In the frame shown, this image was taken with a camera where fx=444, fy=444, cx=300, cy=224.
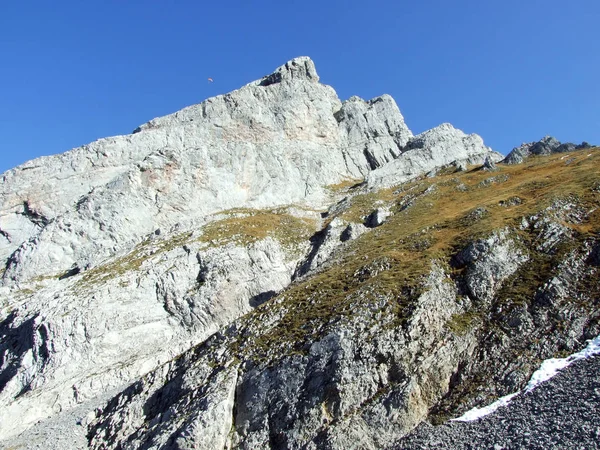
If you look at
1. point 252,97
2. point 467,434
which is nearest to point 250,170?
point 252,97

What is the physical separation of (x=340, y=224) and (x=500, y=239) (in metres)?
28.0

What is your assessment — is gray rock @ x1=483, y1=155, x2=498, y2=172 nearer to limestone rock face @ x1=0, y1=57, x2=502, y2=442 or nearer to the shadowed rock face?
the shadowed rock face

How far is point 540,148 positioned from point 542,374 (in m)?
76.5

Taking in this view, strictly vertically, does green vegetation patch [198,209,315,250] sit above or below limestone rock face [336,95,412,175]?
below

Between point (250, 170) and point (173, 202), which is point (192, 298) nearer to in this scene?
point (173, 202)

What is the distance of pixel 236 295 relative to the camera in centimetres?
5672

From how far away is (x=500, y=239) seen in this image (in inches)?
1622

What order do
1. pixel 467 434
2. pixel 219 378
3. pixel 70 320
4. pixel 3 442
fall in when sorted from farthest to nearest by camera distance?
1. pixel 70 320
2. pixel 3 442
3. pixel 219 378
4. pixel 467 434

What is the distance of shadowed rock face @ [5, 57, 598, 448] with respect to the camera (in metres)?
31.3

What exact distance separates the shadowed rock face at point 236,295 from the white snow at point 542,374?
1430 millimetres

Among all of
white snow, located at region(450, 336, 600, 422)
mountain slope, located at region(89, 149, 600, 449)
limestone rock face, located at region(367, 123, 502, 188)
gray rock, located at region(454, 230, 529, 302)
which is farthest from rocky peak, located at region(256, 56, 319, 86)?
white snow, located at region(450, 336, 600, 422)

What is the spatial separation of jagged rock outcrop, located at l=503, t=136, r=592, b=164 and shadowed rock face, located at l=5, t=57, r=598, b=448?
7.55 meters

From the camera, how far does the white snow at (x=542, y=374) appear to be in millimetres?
26500

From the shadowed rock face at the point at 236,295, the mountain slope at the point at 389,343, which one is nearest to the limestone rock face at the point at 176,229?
the shadowed rock face at the point at 236,295
